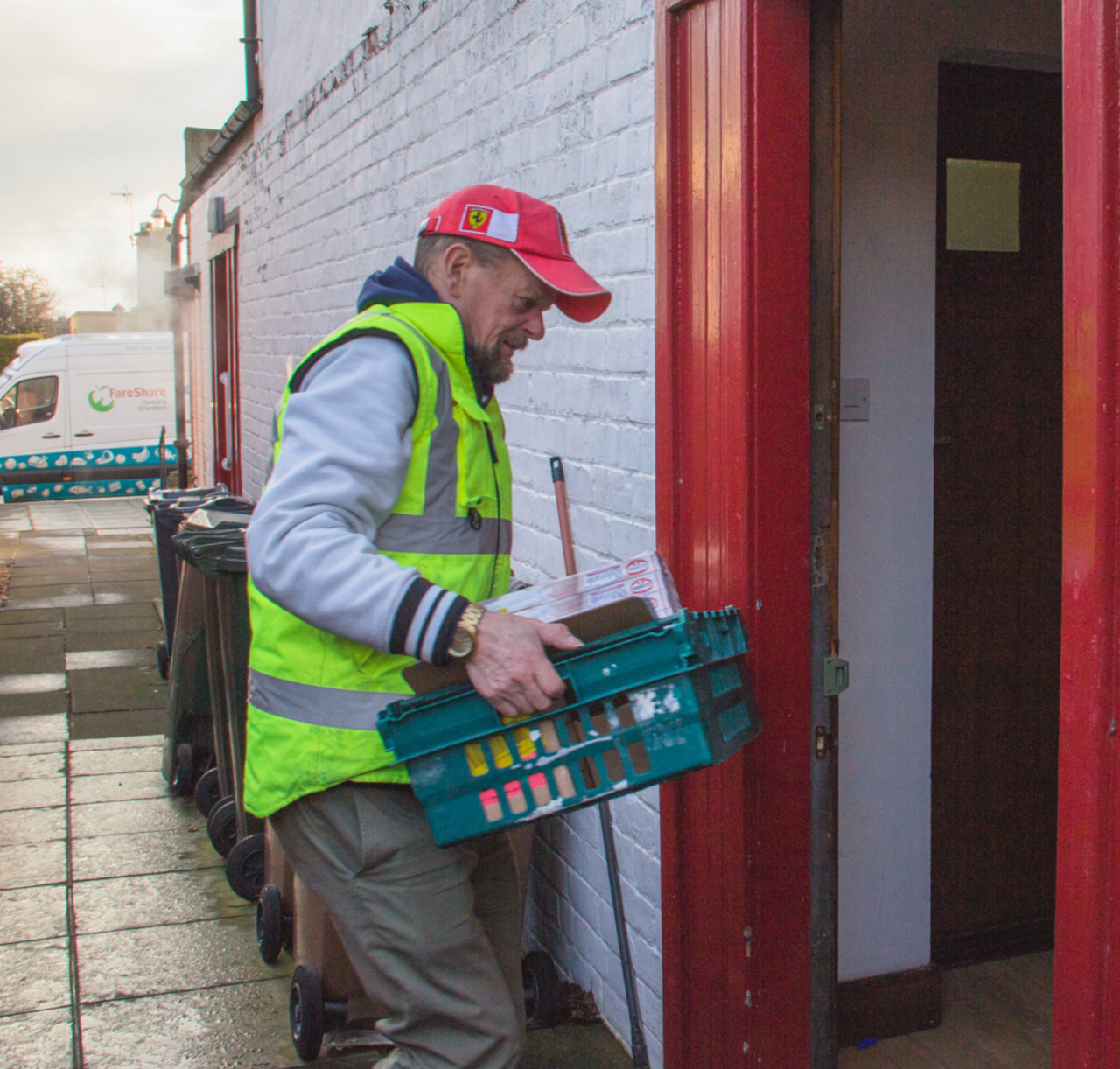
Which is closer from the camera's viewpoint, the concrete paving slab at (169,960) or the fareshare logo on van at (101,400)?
the concrete paving slab at (169,960)

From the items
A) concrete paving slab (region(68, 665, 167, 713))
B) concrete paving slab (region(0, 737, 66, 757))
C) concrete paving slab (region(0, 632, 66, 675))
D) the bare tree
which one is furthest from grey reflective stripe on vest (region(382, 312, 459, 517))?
the bare tree

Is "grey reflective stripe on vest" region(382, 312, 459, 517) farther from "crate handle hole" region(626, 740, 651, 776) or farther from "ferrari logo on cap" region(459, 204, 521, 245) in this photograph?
"crate handle hole" region(626, 740, 651, 776)

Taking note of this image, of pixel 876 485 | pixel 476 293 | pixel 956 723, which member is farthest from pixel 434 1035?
pixel 956 723

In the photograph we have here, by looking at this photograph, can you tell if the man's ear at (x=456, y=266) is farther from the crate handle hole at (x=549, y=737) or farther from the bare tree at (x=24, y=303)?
the bare tree at (x=24, y=303)

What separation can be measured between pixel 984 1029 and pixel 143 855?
318cm

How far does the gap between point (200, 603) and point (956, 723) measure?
3059 millimetres

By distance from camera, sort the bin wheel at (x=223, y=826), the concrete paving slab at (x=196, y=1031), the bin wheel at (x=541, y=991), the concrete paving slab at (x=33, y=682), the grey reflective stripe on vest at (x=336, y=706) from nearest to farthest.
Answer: the grey reflective stripe on vest at (x=336, y=706), the concrete paving slab at (x=196, y=1031), the bin wheel at (x=541, y=991), the bin wheel at (x=223, y=826), the concrete paving slab at (x=33, y=682)

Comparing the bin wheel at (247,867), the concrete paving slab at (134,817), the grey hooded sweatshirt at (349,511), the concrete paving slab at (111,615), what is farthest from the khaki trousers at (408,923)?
the concrete paving slab at (111,615)

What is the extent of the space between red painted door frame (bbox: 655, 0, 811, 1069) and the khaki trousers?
2.62 ft

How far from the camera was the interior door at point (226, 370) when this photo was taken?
36.1 feet

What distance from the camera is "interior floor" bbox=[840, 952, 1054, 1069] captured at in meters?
3.41

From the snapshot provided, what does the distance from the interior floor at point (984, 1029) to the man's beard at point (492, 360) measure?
7.00ft

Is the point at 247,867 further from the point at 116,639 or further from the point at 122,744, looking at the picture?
the point at 116,639

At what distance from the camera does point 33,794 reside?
5781 millimetres
